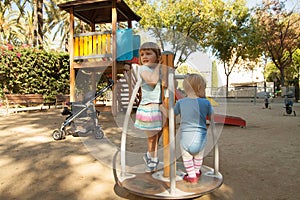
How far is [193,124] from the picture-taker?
2633 mm

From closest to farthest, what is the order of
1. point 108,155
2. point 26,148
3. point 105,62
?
point 108,155
point 26,148
point 105,62

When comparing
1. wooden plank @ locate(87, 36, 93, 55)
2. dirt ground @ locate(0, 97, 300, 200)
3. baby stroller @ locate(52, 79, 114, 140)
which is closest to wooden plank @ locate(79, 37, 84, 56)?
wooden plank @ locate(87, 36, 93, 55)

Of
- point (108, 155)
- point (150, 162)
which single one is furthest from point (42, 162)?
point (150, 162)

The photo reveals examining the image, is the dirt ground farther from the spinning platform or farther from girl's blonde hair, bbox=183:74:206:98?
girl's blonde hair, bbox=183:74:206:98

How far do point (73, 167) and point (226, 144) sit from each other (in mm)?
3097

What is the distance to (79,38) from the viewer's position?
909 centimetres

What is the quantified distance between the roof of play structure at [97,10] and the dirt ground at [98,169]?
521 centimetres

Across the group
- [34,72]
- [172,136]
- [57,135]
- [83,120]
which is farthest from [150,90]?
[34,72]

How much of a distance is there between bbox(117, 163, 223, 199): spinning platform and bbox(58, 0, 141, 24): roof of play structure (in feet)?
23.8

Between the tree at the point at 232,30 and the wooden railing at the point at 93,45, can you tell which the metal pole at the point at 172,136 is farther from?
the tree at the point at 232,30

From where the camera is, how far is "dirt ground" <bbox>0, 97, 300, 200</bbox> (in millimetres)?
2701

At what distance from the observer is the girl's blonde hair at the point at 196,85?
8.86 feet

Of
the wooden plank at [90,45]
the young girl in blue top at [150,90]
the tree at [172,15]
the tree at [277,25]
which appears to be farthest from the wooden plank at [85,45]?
the tree at [277,25]

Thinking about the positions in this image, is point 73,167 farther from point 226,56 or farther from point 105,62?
point 226,56
